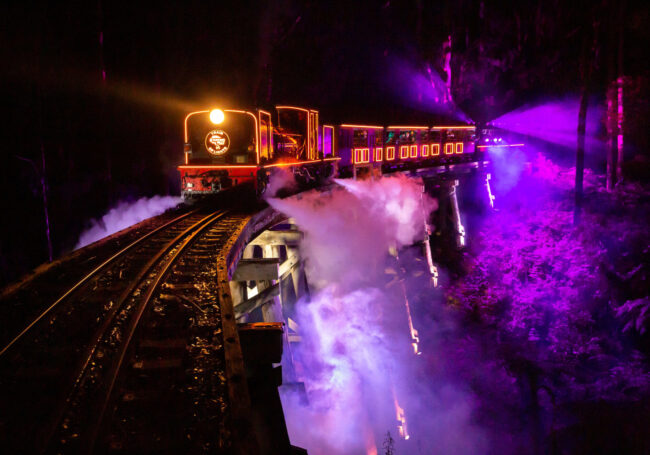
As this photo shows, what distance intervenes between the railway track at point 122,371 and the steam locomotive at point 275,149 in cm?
470

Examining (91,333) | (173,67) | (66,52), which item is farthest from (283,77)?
(91,333)

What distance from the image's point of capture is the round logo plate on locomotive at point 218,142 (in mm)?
9602

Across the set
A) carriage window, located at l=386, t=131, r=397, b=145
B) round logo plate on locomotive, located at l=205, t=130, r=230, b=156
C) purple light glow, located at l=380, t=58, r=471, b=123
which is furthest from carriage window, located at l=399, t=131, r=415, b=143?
purple light glow, located at l=380, t=58, r=471, b=123


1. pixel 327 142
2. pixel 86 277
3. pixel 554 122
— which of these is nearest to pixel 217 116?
pixel 327 142

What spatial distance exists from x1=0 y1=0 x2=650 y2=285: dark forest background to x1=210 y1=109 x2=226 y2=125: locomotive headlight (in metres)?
0.29

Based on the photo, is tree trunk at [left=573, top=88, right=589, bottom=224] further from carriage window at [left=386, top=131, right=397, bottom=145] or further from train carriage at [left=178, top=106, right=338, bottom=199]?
train carriage at [left=178, top=106, right=338, bottom=199]

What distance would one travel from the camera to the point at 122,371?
3.07m

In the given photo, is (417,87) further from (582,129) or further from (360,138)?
(360,138)

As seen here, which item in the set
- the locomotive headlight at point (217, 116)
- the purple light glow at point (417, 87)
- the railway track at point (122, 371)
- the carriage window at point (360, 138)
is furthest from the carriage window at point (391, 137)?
the purple light glow at point (417, 87)

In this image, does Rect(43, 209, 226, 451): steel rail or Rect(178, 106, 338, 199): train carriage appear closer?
Rect(43, 209, 226, 451): steel rail

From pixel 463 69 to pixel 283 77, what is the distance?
490 inches

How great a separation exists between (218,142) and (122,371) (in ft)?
23.9

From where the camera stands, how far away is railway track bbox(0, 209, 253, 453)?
8.23ft

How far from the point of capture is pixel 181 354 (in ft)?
11.1
